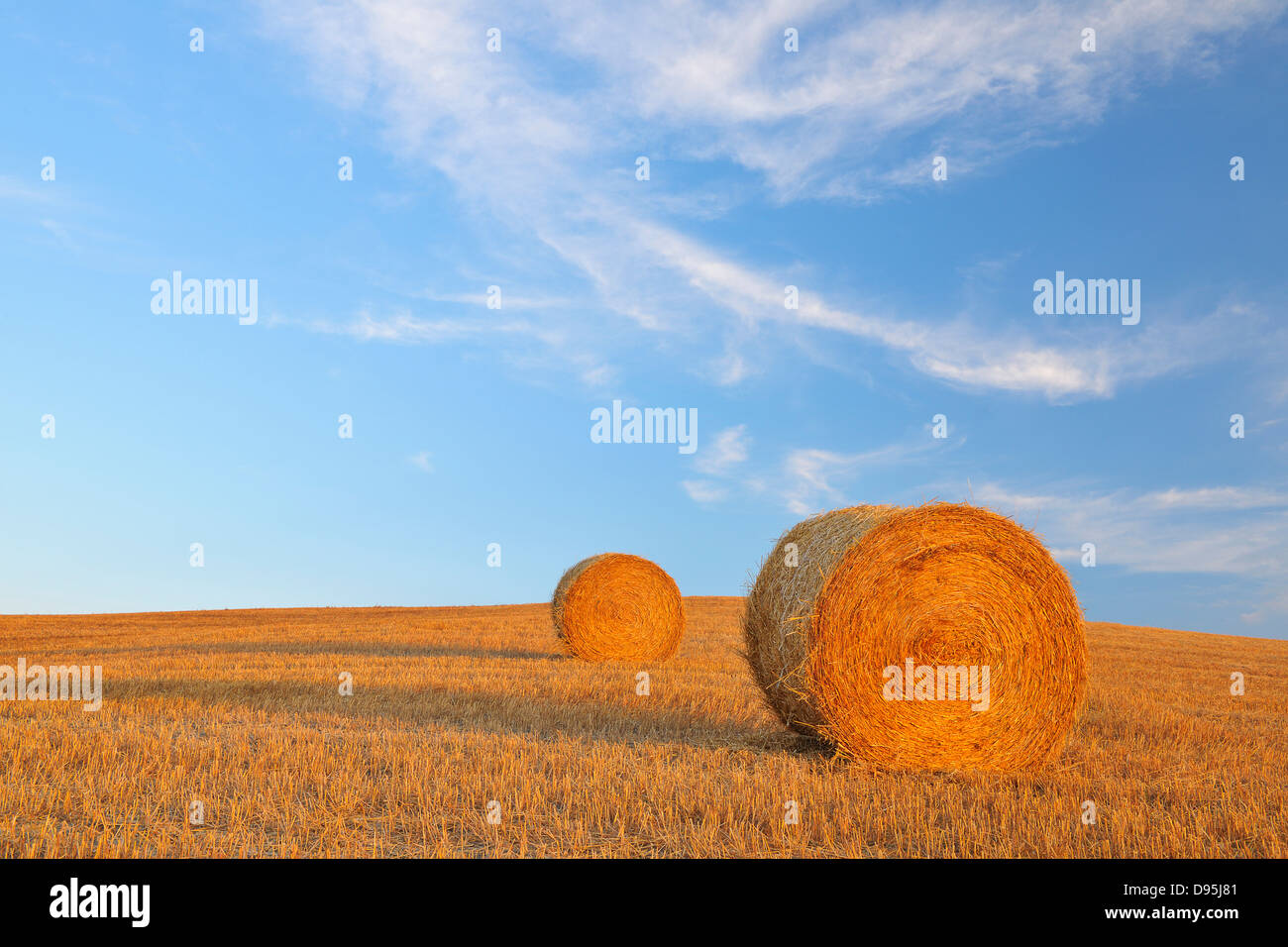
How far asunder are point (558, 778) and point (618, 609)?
11053 millimetres

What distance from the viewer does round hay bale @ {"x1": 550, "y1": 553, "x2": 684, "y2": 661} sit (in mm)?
17375

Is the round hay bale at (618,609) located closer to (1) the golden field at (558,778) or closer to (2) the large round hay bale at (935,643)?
(1) the golden field at (558,778)

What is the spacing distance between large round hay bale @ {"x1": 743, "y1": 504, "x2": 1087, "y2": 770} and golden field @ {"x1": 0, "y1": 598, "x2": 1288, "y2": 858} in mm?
384

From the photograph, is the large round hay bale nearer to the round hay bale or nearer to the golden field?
the golden field

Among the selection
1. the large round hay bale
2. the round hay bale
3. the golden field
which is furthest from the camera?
the round hay bale

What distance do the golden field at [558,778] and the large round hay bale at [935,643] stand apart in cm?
38

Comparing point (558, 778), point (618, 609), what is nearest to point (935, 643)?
point (558, 778)

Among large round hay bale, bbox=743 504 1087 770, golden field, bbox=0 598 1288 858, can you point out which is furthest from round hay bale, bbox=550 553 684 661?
large round hay bale, bbox=743 504 1087 770

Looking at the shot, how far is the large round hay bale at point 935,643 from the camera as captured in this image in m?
7.95

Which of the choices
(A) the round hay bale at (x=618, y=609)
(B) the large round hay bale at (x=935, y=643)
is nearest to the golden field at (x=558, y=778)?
(B) the large round hay bale at (x=935, y=643)

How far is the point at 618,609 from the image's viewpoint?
17.7 meters
